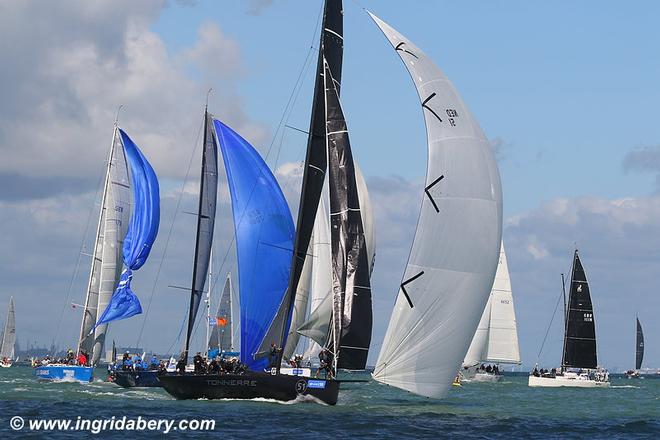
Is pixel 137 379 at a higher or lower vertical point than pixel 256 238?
lower

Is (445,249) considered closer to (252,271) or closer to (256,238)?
(252,271)

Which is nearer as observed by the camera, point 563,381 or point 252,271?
point 252,271

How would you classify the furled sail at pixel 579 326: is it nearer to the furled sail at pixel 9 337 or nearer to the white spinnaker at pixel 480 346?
the white spinnaker at pixel 480 346

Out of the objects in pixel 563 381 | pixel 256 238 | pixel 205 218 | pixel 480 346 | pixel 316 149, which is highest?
pixel 316 149

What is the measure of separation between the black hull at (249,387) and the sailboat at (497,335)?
181ft

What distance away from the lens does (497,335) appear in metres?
104

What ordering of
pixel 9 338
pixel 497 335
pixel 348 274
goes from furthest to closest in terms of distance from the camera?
pixel 9 338 → pixel 497 335 → pixel 348 274

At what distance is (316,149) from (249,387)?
9964 mm

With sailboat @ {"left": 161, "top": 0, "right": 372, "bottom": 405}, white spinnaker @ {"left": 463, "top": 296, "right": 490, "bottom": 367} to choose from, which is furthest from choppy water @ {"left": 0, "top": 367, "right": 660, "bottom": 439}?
white spinnaker @ {"left": 463, "top": 296, "right": 490, "bottom": 367}

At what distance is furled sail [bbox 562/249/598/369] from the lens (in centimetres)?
9438

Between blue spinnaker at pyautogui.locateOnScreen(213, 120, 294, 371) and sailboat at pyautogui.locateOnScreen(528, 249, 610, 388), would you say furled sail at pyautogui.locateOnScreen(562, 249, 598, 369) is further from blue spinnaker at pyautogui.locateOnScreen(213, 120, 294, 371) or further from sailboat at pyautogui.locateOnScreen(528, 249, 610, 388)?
blue spinnaker at pyautogui.locateOnScreen(213, 120, 294, 371)

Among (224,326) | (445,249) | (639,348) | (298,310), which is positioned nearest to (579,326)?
(224,326)

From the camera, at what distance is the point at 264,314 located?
5231 cm

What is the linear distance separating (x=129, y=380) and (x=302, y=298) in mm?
10967
